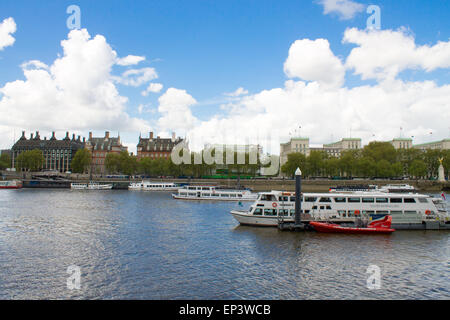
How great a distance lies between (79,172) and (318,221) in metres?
161

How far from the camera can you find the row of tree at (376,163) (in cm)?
14600

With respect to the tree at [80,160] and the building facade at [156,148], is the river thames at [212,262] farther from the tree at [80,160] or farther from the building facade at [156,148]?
the building facade at [156,148]

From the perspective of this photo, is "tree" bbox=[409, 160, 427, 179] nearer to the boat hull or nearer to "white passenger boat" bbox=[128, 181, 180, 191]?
"white passenger boat" bbox=[128, 181, 180, 191]

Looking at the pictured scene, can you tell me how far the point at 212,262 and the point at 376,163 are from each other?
139 meters

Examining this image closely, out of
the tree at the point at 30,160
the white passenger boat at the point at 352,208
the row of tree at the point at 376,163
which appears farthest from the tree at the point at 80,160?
the white passenger boat at the point at 352,208

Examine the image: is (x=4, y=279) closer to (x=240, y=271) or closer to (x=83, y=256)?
(x=83, y=256)

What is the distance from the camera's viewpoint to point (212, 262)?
28.9m

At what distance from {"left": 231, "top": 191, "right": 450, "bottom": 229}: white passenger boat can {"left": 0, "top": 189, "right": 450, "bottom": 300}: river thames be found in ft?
7.63

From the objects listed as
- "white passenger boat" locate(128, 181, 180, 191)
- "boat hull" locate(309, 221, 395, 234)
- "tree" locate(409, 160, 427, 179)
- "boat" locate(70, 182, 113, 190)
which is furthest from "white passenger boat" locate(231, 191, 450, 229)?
"tree" locate(409, 160, 427, 179)

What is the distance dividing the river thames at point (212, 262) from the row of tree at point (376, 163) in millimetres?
111557

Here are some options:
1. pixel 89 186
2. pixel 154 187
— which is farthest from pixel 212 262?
pixel 89 186

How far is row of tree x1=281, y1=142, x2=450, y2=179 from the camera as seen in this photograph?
146 m
